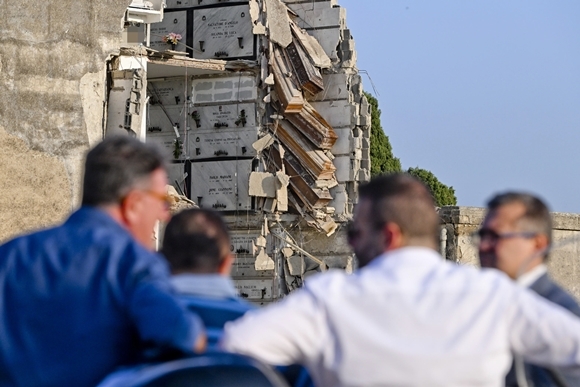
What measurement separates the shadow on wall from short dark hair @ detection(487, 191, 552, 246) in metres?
10.0

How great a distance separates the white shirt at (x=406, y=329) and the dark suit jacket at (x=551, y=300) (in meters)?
0.66

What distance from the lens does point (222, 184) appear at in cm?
2258

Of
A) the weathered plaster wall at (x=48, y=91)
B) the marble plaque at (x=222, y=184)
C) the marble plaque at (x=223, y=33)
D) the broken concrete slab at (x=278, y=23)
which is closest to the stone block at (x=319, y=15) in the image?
the broken concrete slab at (x=278, y=23)

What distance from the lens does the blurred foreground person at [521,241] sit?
4.29 m

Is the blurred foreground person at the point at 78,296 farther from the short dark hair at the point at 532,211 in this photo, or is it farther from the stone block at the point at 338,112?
the stone block at the point at 338,112

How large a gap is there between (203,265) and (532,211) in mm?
1316

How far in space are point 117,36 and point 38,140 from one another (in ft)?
6.22

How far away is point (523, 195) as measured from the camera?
4.35 meters

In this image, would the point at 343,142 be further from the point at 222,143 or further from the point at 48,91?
the point at 48,91

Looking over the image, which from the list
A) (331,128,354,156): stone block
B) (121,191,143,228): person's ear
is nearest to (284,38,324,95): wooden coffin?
(331,128,354,156): stone block

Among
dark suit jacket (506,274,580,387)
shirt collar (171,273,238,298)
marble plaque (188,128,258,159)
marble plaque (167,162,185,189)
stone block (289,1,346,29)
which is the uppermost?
stone block (289,1,346,29)

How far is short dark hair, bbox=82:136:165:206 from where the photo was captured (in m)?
3.71

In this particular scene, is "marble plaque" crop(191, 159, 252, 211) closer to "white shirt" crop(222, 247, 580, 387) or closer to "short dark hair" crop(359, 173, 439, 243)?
"short dark hair" crop(359, 173, 439, 243)

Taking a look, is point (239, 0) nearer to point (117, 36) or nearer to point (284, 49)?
point (284, 49)
